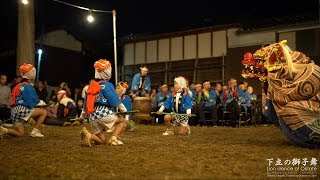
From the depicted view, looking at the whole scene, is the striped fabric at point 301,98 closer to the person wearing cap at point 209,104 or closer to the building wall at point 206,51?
the person wearing cap at point 209,104

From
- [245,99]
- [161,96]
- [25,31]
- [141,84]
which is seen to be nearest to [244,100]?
[245,99]

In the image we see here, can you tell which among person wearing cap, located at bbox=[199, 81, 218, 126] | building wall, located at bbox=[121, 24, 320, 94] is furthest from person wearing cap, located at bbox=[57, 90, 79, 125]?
building wall, located at bbox=[121, 24, 320, 94]

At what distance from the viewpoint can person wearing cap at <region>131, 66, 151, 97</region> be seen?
42.2 feet

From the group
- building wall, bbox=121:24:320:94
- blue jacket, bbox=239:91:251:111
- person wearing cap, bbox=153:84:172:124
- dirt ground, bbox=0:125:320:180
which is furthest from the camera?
building wall, bbox=121:24:320:94

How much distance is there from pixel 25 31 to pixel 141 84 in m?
4.49

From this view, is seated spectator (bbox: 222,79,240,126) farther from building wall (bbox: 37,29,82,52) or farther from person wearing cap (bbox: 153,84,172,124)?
building wall (bbox: 37,29,82,52)

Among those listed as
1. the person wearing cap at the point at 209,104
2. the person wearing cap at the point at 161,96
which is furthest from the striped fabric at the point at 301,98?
the person wearing cap at the point at 161,96

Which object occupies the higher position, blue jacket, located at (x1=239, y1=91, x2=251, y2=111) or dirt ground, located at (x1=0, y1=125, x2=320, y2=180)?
blue jacket, located at (x1=239, y1=91, x2=251, y2=111)

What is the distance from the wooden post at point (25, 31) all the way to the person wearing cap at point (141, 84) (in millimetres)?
3706

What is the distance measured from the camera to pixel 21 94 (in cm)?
799

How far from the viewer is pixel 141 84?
13.1 meters

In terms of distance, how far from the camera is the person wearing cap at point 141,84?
1288cm

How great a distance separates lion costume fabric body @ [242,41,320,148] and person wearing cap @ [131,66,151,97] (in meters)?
6.84

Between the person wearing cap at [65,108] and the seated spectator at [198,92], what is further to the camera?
the person wearing cap at [65,108]
